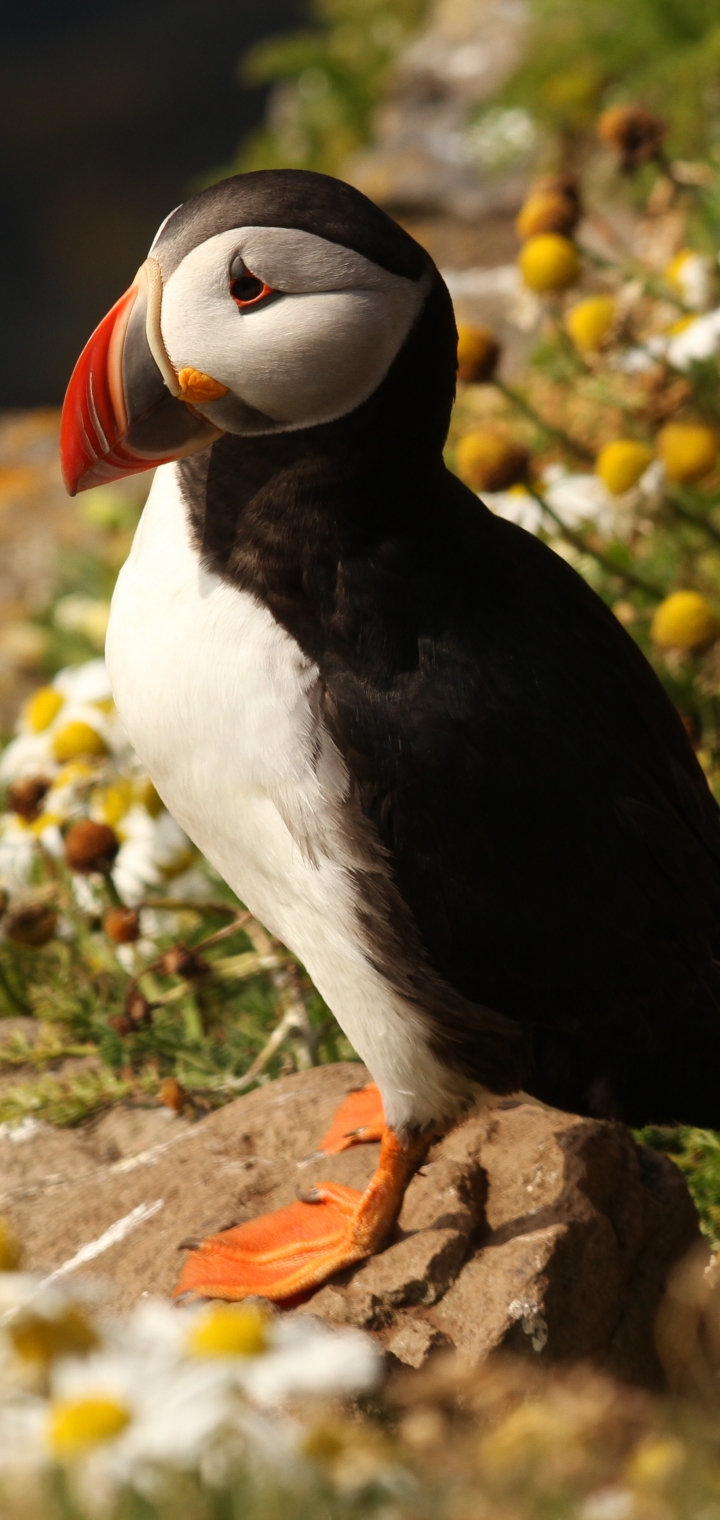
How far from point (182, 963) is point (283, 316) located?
151 cm

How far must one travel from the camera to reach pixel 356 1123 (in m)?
2.68

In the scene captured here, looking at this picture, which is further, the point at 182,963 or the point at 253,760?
the point at 182,963

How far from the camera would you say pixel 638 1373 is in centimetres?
240

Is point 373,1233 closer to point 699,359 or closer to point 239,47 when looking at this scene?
point 699,359

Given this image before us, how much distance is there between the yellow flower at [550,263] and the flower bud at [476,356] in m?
0.36

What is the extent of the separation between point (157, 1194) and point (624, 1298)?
0.82m

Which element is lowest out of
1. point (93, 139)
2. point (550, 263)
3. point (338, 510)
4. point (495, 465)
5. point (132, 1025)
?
point (132, 1025)

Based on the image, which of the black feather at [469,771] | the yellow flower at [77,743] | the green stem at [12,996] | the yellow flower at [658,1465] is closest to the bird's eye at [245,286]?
the black feather at [469,771]

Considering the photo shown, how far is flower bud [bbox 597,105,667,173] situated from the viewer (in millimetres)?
3553

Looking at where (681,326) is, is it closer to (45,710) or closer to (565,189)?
(565,189)

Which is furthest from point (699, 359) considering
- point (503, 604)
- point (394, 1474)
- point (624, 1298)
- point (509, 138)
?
point (509, 138)

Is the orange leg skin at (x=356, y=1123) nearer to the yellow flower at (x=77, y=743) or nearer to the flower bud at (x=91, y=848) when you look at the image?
the flower bud at (x=91, y=848)

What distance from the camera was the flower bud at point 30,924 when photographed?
3.17 m

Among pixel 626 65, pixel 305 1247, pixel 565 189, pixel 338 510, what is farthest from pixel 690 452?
pixel 626 65
